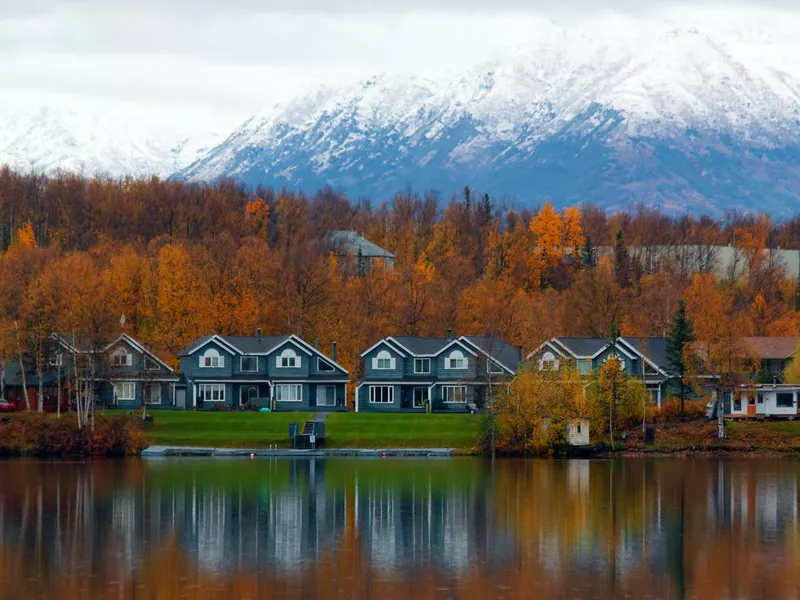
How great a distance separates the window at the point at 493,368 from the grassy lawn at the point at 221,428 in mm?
12096

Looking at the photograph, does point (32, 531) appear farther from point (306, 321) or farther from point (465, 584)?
point (306, 321)

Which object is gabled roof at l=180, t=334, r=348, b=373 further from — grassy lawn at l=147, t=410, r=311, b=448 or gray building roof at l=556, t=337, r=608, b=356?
gray building roof at l=556, t=337, r=608, b=356

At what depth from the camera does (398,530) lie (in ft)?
187

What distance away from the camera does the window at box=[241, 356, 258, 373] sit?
10538 centimetres

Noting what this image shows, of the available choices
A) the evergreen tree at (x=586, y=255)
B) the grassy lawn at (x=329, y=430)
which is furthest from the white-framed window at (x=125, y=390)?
the evergreen tree at (x=586, y=255)

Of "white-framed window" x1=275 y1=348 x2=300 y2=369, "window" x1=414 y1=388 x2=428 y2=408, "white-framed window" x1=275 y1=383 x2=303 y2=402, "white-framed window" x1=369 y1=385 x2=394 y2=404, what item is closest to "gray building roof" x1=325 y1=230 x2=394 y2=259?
"window" x1=414 y1=388 x2=428 y2=408

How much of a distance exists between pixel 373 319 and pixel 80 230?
1877 inches

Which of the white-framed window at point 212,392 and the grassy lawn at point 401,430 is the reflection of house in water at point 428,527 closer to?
the grassy lawn at point 401,430

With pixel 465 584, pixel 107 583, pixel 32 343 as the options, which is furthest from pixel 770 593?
pixel 32 343

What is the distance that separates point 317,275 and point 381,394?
18741mm

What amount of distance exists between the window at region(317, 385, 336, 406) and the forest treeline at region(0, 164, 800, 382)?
3957mm

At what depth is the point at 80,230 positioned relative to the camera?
153250 mm

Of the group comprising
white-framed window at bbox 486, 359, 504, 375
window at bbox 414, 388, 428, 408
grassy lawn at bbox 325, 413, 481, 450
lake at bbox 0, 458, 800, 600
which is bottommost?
→ lake at bbox 0, 458, 800, 600

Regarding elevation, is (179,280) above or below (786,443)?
above
